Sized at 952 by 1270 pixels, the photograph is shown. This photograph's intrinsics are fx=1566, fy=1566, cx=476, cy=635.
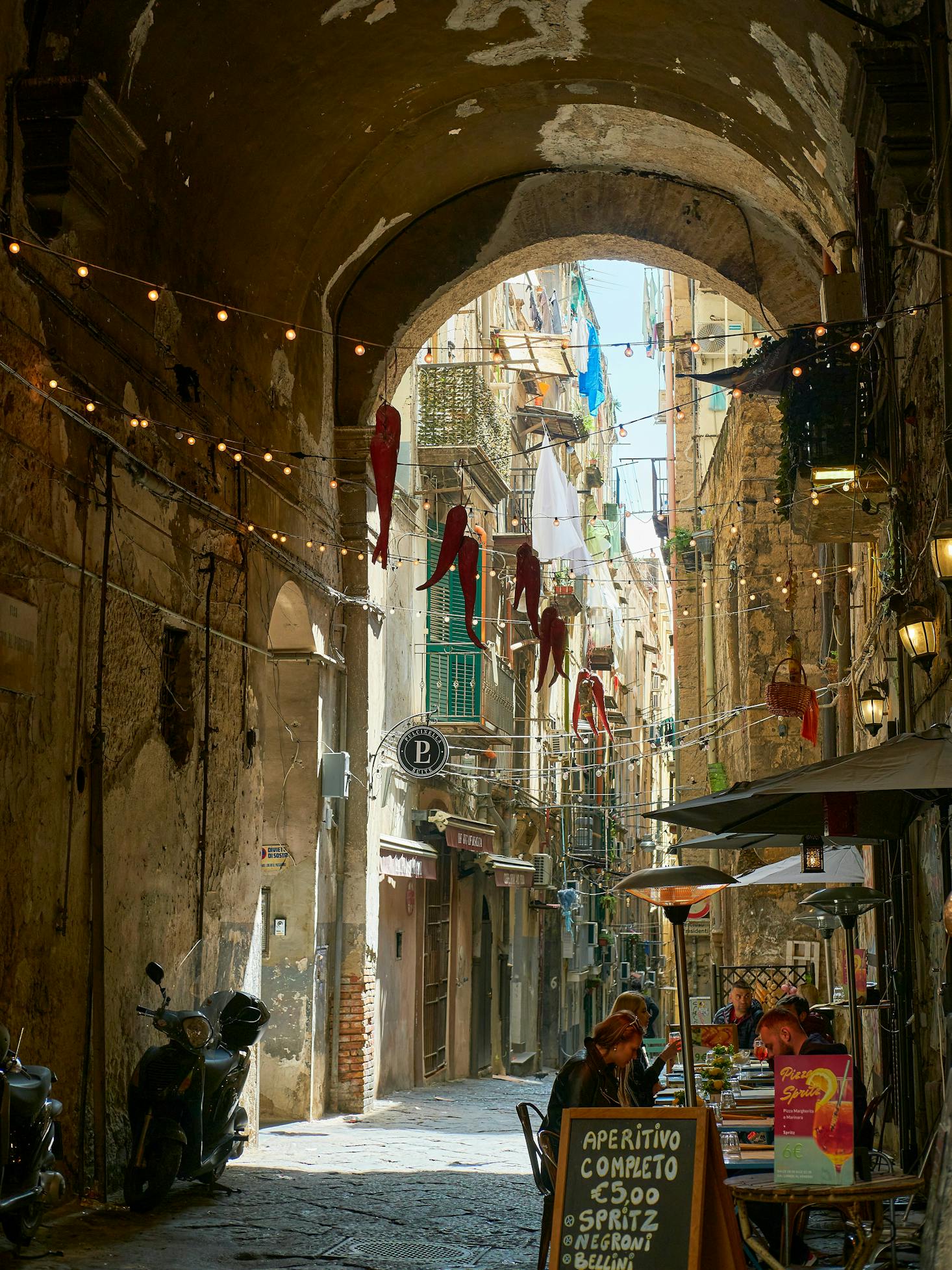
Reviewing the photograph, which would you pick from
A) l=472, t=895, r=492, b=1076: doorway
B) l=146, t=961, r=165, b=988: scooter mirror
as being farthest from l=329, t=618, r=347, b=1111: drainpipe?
l=472, t=895, r=492, b=1076: doorway

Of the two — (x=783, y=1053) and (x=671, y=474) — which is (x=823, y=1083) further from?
(x=671, y=474)

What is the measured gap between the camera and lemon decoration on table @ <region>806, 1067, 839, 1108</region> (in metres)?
5.36

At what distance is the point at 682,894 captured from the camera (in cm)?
774

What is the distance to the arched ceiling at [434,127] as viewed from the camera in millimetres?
10500

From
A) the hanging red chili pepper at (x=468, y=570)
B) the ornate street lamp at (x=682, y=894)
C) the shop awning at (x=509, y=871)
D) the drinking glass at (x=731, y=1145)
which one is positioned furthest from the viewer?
the shop awning at (x=509, y=871)

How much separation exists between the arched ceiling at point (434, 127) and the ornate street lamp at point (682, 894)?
212 inches

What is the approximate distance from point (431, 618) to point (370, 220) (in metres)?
7.49

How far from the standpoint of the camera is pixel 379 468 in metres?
13.9

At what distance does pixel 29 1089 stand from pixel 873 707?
716cm

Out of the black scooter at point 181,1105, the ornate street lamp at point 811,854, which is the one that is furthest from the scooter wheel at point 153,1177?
the ornate street lamp at point 811,854

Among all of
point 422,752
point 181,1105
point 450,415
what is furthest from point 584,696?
point 181,1105

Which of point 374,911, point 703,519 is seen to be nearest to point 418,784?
point 374,911

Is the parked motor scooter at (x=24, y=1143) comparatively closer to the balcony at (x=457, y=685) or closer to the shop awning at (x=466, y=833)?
the shop awning at (x=466, y=833)

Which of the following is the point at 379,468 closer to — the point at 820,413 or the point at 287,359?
the point at 287,359
